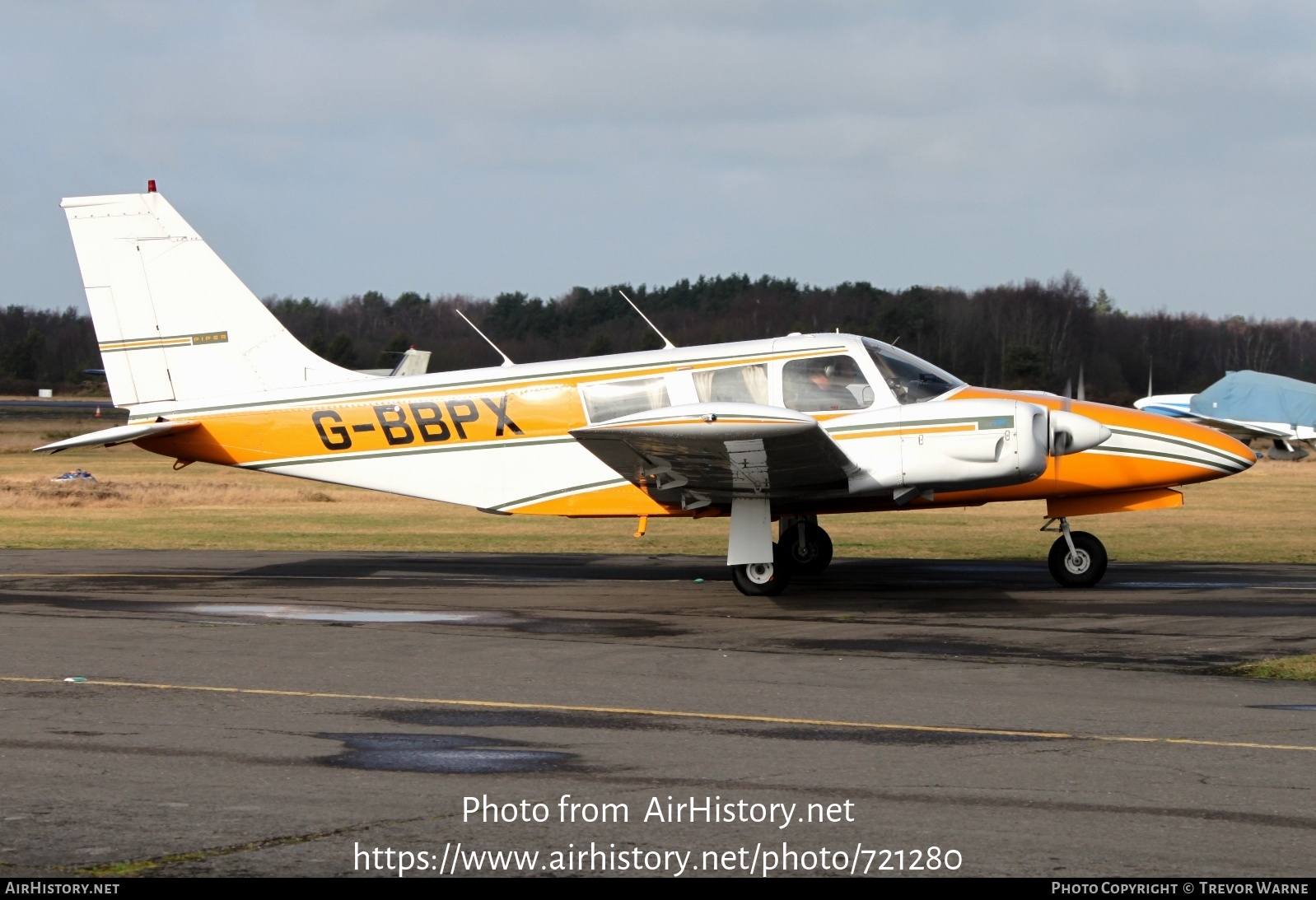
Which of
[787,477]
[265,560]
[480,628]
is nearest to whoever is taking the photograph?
[480,628]

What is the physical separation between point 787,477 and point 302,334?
38.2 m

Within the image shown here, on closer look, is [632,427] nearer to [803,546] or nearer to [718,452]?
[718,452]

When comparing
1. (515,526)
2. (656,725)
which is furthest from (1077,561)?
(515,526)

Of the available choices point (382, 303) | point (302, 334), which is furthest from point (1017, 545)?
point (382, 303)

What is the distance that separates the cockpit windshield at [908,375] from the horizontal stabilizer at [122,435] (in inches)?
328

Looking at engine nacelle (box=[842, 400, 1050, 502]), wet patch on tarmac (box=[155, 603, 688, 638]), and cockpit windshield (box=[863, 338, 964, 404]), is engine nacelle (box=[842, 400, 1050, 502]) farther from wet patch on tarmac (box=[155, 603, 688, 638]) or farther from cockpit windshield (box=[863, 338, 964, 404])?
wet patch on tarmac (box=[155, 603, 688, 638])

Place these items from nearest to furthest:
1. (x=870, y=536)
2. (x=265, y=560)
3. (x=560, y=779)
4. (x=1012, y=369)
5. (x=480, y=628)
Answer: (x=560, y=779)
(x=480, y=628)
(x=265, y=560)
(x=870, y=536)
(x=1012, y=369)

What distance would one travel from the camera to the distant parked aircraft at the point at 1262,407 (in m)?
51.1

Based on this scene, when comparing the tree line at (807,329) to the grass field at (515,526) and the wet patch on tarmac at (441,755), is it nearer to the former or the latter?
the grass field at (515,526)

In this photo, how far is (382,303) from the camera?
56125 millimetres

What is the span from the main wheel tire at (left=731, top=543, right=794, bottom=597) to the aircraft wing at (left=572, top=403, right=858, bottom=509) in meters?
0.81

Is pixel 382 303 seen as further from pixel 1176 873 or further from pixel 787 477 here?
pixel 1176 873

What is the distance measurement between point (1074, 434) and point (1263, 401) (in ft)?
137

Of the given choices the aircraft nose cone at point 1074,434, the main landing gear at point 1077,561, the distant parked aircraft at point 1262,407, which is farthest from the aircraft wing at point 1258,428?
the aircraft nose cone at point 1074,434
